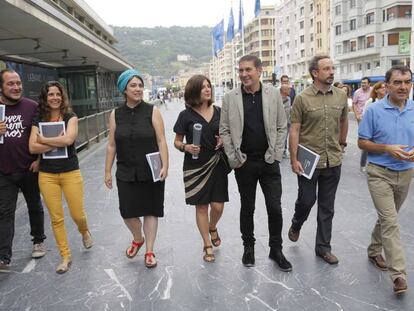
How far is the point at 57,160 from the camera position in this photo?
4.11 m

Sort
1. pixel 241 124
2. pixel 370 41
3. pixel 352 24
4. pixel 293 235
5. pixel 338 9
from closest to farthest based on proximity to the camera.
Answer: pixel 241 124
pixel 293 235
pixel 370 41
pixel 352 24
pixel 338 9

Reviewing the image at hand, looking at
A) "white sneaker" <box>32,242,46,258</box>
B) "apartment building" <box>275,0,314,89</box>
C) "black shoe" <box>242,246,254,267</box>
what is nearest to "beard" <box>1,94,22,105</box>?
"white sneaker" <box>32,242,46,258</box>

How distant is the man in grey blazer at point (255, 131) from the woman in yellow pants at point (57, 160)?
1.47 m

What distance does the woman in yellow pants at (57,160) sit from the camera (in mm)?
4066

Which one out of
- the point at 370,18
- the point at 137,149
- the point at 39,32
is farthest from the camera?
the point at 370,18

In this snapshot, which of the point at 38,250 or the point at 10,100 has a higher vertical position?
the point at 10,100

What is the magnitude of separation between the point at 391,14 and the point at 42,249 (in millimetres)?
50356

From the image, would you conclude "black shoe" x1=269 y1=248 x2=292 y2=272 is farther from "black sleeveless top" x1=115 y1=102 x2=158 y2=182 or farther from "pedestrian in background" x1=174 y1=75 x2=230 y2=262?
"black sleeveless top" x1=115 y1=102 x2=158 y2=182

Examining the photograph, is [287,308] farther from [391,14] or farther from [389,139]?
[391,14]

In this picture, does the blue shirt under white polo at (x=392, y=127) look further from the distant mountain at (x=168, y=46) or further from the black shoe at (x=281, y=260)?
the distant mountain at (x=168, y=46)

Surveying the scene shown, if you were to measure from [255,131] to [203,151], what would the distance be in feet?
1.80

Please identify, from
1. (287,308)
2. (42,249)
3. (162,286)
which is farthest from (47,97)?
(287,308)

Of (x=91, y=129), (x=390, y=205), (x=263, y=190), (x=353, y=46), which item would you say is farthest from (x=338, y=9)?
(x=390, y=205)

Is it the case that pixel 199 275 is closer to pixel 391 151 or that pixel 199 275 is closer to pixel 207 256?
pixel 207 256
